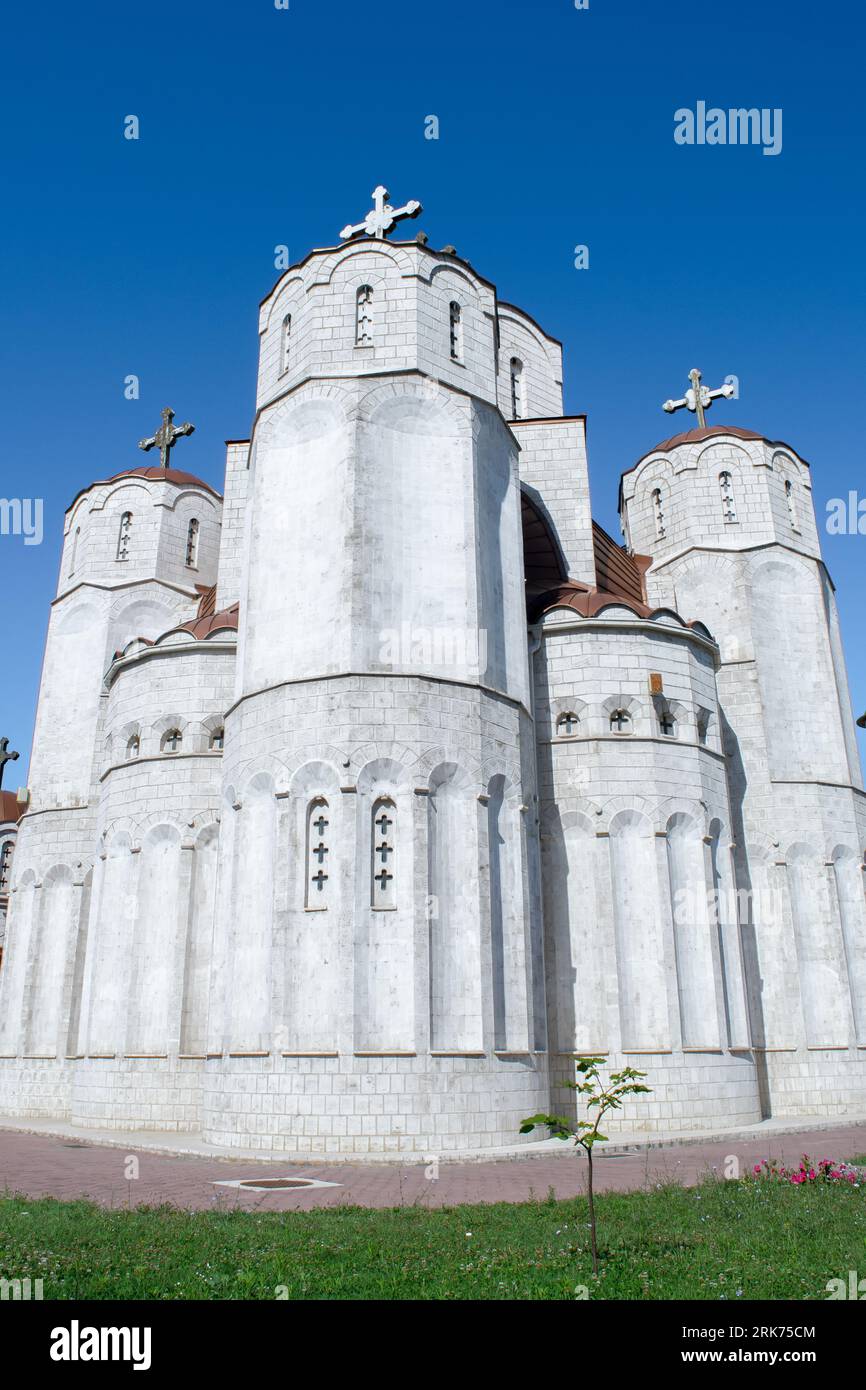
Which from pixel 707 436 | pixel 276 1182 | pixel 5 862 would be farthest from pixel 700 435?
pixel 5 862

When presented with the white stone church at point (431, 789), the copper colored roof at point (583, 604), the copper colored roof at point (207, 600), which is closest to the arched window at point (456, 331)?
the white stone church at point (431, 789)

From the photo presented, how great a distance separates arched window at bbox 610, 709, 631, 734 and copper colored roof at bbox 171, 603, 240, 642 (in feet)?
30.9

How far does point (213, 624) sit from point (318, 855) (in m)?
9.29

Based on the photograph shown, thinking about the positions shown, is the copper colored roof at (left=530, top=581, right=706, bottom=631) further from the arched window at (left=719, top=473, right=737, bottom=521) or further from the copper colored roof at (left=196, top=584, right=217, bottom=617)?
the copper colored roof at (left=196, top=584, right=217, bottom=617)

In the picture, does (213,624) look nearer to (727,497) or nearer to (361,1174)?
(361,1174)

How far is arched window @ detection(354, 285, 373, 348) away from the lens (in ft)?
74.1

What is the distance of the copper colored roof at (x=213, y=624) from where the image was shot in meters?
25.4

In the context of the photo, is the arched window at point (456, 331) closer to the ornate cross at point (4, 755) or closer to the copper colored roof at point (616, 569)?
the copper colored roof at point (616, 569)

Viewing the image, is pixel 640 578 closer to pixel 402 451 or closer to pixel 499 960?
pixel 402 451

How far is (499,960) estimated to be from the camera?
18609mm

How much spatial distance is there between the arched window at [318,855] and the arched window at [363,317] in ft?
34.1

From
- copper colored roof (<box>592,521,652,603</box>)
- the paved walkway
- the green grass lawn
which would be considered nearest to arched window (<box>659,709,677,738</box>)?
copper colored roof (<box>592,521,652,603</box>)
